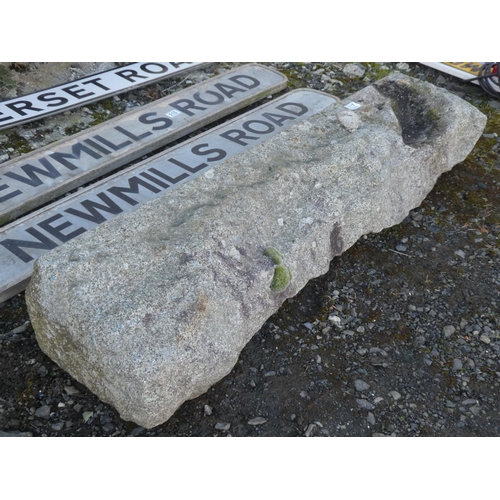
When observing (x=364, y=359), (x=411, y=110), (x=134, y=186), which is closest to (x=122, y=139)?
(x=134, y=186)

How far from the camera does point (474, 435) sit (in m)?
3.10

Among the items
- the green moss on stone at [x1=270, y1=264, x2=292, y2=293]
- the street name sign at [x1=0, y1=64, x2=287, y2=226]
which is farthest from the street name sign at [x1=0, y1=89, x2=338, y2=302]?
the green moss on stone at [x1=270, y1=264, x2=292, y2=293]

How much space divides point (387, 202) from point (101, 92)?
2.84 meters

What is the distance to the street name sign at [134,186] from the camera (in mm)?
3576

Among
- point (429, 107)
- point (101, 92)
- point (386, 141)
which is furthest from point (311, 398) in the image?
point (101, 92)

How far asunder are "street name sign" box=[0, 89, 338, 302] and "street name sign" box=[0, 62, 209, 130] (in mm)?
1124

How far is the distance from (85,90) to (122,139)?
844mm

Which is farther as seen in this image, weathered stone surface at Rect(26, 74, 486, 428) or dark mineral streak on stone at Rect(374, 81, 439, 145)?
dark mineral streak on stone at Rect(374, 81, 439, 145)

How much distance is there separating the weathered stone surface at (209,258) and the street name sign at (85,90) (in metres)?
2.08

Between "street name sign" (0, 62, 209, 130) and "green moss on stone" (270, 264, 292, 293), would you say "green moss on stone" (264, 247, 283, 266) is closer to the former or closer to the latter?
"green moss on stone" (270, 264, 292, 293)

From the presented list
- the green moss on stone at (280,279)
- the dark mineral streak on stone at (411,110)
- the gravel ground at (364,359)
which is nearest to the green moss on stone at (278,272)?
the green moss on stone at (280,279)

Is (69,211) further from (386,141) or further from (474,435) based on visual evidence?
(474,435)

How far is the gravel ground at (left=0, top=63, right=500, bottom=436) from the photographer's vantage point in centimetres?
305

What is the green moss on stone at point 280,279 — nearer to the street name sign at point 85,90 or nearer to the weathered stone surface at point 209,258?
the weathered stone surface at point 209,258
